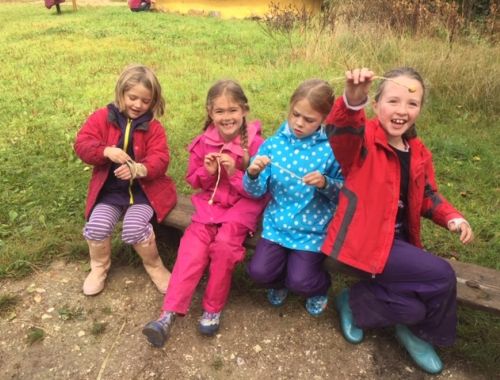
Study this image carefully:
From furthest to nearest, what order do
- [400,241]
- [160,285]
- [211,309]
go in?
[160,285]
[211,309]
[400,241]

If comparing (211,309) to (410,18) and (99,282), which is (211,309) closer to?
(99,282)

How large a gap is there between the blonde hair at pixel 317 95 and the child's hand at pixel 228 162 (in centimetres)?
47

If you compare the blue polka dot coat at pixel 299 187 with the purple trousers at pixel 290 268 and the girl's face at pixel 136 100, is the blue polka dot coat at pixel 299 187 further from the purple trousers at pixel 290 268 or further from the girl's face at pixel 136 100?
the girl's face at pixel 136 100

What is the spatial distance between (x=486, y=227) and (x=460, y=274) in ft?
3.97

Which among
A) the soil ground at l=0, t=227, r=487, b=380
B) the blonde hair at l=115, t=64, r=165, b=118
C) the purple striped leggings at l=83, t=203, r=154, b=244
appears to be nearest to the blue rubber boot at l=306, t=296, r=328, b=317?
the soil ground at l=0, t=227, r=487, b=380

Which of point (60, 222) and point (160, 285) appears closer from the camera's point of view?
point (160, 285)

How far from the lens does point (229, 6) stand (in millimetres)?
17906

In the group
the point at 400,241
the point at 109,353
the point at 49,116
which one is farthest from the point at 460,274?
the point at 49,116

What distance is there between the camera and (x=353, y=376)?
2.46 m

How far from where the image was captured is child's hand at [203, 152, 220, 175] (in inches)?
105

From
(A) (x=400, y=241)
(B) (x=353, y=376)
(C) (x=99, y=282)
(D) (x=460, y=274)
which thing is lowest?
(B) (x=353, y=376)

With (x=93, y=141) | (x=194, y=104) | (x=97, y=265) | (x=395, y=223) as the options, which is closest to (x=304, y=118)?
(x=395, y=223)

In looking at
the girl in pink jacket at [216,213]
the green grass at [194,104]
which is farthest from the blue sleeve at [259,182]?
the green grass at [194,104]

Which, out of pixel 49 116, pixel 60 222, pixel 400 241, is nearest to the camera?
pixel 400 241
